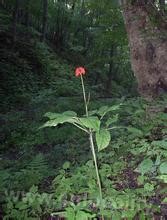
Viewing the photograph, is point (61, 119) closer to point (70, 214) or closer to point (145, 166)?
point (70, 214)

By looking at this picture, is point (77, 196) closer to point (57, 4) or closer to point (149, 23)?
point (149, 23)

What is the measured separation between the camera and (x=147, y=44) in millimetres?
5148

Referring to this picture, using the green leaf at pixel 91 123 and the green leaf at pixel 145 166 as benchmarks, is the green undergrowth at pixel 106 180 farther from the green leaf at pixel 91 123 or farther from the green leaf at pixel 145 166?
the green leaf at pixel 91 123

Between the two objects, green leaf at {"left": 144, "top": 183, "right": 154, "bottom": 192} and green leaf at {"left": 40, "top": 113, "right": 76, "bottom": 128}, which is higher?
green leaf at {"left": 40, "top": 113, "right": 76, "bottom": 128}

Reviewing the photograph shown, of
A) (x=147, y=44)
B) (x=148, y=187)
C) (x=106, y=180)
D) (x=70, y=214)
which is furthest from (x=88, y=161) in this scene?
(x=147, y=44)

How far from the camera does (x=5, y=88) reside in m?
12.2

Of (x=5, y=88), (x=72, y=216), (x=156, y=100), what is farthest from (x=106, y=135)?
(x=5, y=88)

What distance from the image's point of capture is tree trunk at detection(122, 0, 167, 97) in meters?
5.10

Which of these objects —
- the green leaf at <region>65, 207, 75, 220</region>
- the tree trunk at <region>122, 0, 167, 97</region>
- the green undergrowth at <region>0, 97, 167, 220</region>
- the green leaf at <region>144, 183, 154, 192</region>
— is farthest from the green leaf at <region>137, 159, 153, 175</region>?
the tree trunk at <region>122, 0, 167, 97</region>

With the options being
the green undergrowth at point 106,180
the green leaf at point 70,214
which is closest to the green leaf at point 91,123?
the green undergrowth at point 106,180

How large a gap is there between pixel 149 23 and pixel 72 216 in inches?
147

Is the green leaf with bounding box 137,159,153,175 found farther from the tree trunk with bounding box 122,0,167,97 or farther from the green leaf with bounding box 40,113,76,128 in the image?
the tree trunk with bounding box 122,0,167,97

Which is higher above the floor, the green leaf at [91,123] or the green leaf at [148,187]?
the green leaf at [91,123]

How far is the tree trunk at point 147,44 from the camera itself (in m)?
5.10
